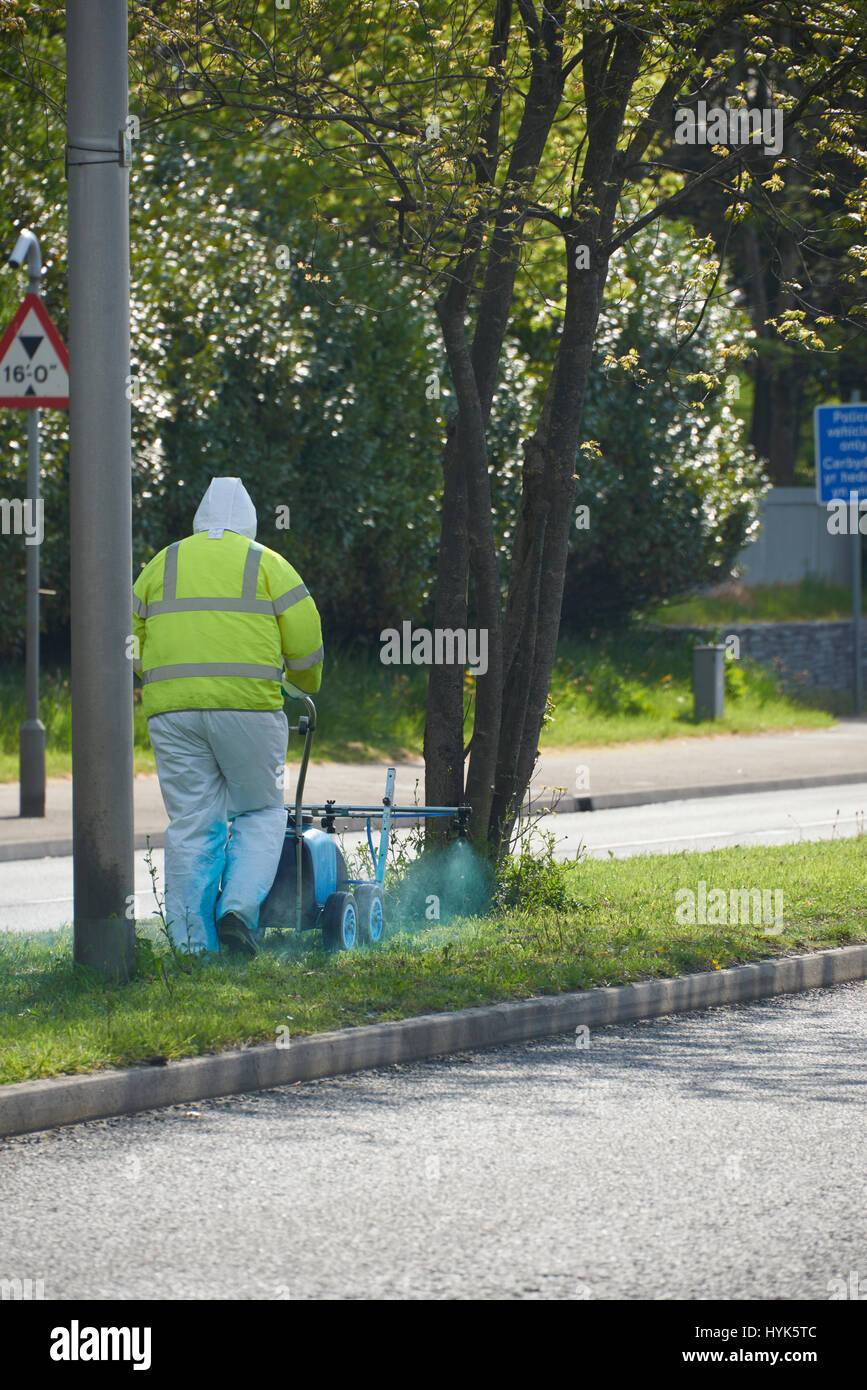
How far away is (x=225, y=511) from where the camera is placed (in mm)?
7570

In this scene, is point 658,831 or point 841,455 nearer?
point 658,831

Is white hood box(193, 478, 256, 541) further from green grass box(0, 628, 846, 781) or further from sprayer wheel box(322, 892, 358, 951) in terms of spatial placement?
green grass box(0, 628, 846, 781)

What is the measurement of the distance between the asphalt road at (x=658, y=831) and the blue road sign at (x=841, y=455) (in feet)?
19.5

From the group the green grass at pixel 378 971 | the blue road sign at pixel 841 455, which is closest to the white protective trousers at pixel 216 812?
the green grass at pixel 378 971

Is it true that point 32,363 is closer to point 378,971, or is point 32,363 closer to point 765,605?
point 378,971

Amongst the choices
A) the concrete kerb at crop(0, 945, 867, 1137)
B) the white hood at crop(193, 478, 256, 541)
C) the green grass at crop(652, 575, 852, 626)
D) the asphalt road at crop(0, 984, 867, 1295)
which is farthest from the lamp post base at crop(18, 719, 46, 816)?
the green grass at crop(652, 575, 852, 626)

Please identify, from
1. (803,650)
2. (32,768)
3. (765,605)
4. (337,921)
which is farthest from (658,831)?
(765,605)

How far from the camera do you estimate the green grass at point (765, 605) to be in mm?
29922

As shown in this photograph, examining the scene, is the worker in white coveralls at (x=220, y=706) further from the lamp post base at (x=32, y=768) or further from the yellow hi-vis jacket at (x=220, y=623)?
the lamp post base at (x=32, y=768)

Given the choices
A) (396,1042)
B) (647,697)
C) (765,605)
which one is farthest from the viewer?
(765,605)

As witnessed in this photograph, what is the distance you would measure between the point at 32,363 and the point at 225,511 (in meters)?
6.25

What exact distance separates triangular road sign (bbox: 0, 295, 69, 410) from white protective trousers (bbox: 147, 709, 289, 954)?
633 centimetres

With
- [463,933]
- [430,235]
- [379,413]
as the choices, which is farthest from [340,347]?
[463,933]
